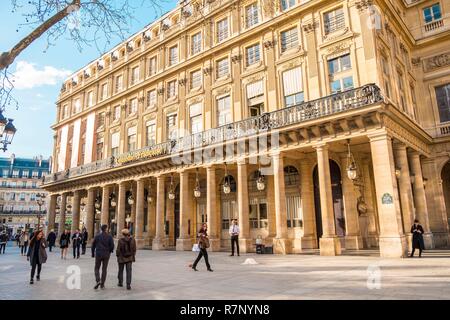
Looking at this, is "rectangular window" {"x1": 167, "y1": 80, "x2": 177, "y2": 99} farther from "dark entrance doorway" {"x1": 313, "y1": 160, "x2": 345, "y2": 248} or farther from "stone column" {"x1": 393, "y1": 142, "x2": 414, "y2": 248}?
"stone column" {"x1": 393, "y1": 142, "x2": 414, "y2": 248}

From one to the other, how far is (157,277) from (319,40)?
14.6 metres

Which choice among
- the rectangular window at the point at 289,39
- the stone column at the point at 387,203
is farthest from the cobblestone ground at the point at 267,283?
the rectangular window at the point at 289,39

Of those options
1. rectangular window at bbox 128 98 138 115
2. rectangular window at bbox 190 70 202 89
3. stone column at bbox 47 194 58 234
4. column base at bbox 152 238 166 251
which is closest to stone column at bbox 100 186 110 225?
column base at bbox 152 238 166 251

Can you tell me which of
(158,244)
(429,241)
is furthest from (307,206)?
(158,244)

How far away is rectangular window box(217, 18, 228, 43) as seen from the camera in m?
22.6

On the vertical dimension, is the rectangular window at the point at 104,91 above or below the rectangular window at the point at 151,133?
above

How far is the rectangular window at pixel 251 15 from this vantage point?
68.4 feet

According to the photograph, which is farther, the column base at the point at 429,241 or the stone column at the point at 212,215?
the stone column at the point at 212,215

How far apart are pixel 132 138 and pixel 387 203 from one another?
21548 mm

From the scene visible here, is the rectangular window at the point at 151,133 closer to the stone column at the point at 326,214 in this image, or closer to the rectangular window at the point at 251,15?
the rectangular window at the point at 251,15

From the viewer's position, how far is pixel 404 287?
6.98 m

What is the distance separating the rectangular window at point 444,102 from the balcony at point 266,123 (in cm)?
982

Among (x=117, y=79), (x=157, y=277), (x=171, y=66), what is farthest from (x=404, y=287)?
(x=117, y=79)
